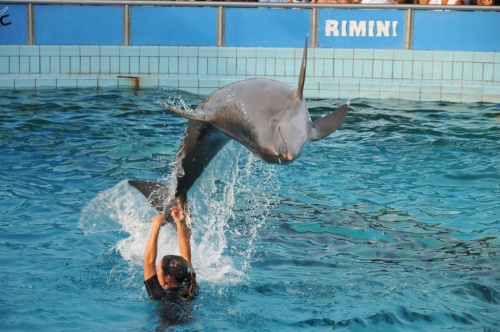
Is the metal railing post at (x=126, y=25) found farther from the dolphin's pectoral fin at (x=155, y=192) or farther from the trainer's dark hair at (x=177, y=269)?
the trainer's dark hair at (x=177, y=269)

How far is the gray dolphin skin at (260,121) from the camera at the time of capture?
13.6 feet

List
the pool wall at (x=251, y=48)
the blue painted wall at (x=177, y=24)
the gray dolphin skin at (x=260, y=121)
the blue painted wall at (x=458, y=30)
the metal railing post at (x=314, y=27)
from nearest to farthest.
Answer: the gray dolphin skin at (x=260, y=121)
the blue painted wall at (x=458, y=30)
the pool wall at (x=251, y=48)
the metal railing post at (x=314, y=27)
the blue painted wall at (x=177, y=24)

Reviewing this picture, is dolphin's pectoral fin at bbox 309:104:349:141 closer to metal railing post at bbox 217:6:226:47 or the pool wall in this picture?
the pool wall

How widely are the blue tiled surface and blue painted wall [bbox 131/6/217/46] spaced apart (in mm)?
192

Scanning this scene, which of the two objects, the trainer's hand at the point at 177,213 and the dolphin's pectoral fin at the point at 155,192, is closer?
the trainer's hand at the point at 177,213

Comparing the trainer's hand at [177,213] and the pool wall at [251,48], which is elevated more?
the pool wall at [251,48]

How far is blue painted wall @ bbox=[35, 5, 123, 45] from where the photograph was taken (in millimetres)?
14219

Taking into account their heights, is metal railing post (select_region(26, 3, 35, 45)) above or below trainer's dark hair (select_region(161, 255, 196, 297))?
above

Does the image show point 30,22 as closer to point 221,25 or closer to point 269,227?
point 221,25

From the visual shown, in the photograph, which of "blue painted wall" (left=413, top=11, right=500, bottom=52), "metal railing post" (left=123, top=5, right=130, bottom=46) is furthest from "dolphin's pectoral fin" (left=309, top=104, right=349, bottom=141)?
"metal railing post" (left=123, top=5, right=130, bottom=46)

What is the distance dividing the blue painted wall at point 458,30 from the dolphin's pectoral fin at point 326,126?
32.8ft

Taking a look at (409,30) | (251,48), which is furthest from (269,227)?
(409,30)

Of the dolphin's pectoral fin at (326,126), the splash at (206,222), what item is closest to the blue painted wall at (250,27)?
the splash at (206,222)

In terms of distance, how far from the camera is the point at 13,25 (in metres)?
14.2
